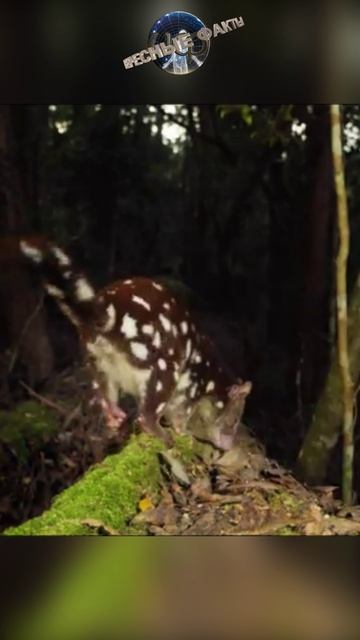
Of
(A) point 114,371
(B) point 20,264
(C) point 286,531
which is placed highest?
(B) point 20,264

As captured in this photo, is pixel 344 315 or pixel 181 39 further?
pixel 344 315

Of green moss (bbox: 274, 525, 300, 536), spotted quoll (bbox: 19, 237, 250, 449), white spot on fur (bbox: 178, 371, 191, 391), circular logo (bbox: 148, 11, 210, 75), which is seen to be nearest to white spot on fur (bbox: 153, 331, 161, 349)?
spotted quoll (bbox: 19, 237, 250, 449)

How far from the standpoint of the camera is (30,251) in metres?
2.53

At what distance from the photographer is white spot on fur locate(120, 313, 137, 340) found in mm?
2566

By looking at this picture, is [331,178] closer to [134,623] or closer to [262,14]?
[262,14]

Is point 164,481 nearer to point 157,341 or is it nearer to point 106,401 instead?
point 106,401

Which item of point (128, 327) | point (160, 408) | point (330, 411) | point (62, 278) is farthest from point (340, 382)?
point (62, 278)

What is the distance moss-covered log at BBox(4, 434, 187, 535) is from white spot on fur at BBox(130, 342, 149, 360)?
0.25 m

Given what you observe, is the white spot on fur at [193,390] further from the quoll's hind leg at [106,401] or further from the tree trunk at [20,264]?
the tree trunk at [20,264]

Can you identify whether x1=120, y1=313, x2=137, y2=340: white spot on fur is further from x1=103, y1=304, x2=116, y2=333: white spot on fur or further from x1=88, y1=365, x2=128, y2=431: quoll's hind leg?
x1=88, y1=365, x2=128, y2=431: quoll's hind leg

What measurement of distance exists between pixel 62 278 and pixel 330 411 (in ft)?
3.05

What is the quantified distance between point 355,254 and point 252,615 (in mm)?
1152

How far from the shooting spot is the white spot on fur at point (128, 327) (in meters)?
2.57

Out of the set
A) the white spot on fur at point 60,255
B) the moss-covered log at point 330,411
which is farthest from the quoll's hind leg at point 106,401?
the moss-covered log at point 330,411
